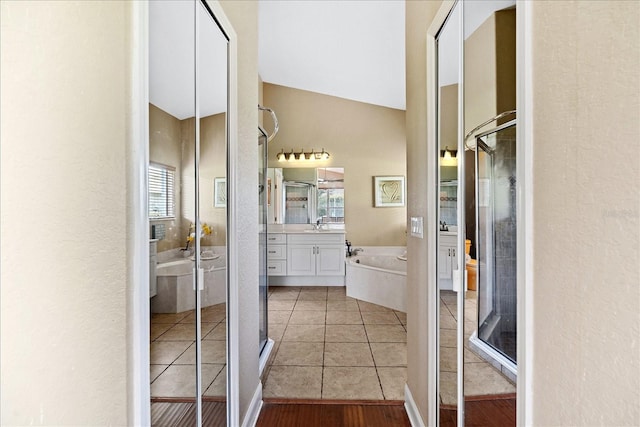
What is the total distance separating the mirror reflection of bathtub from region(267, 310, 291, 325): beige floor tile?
2.04 metres

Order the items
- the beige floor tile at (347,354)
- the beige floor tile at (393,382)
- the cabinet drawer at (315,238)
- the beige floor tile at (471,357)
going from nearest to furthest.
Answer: the beige floor tile at (471,357)
the beige floor tile at (393,382)
the beige floor tile at (347,354)
the cabinet drawer at (315,238)

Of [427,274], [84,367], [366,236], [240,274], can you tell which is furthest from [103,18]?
[366,236]

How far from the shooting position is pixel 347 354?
2.50 m

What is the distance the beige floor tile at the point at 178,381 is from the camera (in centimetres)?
90

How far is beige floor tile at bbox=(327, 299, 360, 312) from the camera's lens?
3.65 metres

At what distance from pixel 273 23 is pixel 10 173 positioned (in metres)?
3.52

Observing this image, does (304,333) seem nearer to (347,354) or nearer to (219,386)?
(347,354)

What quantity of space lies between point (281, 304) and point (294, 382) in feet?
5.94

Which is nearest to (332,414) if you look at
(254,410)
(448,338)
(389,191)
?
(254,410)

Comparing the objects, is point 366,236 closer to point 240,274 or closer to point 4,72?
point 240,274

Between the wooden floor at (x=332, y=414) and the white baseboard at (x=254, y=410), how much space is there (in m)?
0.03

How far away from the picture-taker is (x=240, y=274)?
1.57 metres

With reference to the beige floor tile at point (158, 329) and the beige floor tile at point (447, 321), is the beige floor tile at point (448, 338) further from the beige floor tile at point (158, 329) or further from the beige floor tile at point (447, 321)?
the beige floor tile at point (158, 329)

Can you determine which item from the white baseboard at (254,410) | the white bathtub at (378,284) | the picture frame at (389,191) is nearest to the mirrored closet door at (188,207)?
the white baseboard at (254,410)
